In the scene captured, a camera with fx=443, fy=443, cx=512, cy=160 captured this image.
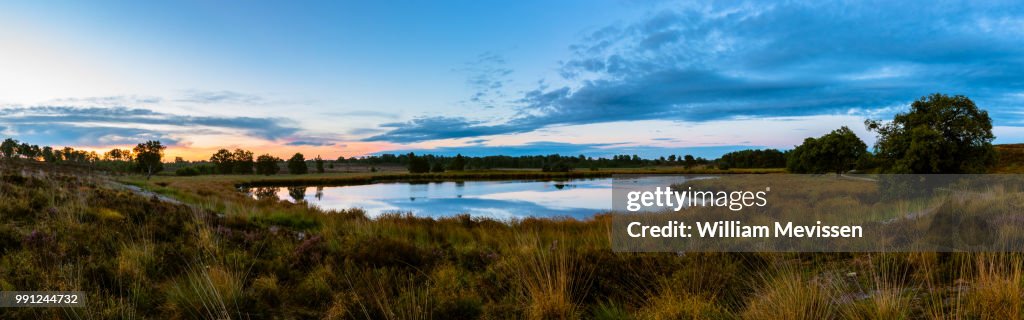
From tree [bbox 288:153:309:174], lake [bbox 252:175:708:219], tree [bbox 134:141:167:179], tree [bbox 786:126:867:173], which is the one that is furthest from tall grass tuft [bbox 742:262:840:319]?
tree [bbox 288:153:309:174]

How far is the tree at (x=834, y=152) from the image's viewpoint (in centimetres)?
4819

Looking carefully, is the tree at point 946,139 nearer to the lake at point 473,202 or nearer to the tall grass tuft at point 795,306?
the lake at point 473,202

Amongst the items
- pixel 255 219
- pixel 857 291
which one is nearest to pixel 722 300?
pixel 857 291

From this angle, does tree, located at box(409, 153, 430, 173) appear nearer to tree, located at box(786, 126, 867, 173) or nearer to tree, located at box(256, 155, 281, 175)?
tree, located at box(256, 155, 281, 175)

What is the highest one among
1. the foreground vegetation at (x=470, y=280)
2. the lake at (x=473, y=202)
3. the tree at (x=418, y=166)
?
the tree at (x=418, y=166)

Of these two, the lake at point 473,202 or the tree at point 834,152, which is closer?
the lake at point 473,202

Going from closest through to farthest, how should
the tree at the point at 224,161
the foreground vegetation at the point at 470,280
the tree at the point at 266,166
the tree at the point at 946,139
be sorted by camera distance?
1. the foreground vegetation at the point at 470,280
2. the tree at the point at 946,139
3. the tree at the point at 266,166
4. the tree at the point at 224,161

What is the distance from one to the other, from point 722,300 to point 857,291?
64.6 inches

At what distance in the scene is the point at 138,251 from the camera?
7.32m

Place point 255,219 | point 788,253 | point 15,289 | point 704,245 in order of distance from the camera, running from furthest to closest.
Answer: point 255,219, point 704,245, point 788,253, point 15,289

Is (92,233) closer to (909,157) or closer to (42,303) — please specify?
(42,303)

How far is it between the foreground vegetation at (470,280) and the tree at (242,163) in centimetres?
11904

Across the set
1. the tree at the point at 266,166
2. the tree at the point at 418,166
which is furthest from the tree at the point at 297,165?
the tree at the point at 418,166

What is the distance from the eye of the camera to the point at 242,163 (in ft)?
374
